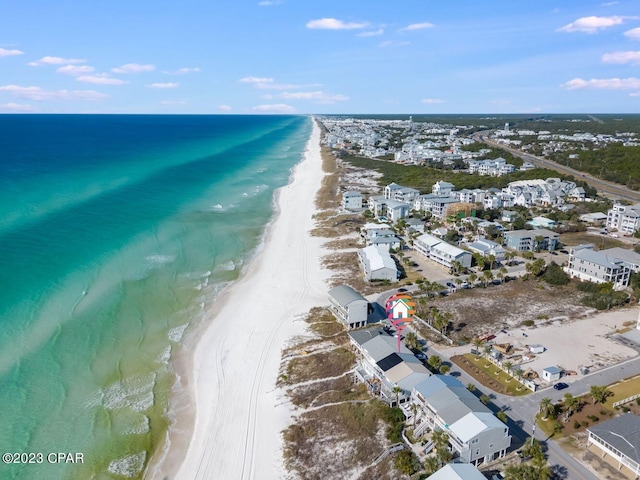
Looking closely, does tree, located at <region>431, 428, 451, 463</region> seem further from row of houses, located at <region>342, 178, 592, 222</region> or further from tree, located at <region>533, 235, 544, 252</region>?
row of houses, located at <region>342, 178, 592, 222</region>

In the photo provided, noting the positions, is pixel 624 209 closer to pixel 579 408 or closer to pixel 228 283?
pixel 579 408

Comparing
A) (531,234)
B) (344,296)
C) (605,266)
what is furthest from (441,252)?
(344,296)

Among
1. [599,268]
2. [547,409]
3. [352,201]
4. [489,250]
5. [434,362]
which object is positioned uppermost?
[352,201]

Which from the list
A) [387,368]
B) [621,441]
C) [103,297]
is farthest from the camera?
[103,297]

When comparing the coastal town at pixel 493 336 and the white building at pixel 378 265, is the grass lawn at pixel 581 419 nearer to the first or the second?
the coastal town at pixel 493 336

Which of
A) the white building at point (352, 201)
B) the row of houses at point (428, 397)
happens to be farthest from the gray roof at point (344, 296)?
the white building at point (352, 201)

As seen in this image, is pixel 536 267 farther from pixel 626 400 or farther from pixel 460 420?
pixel 460 420
